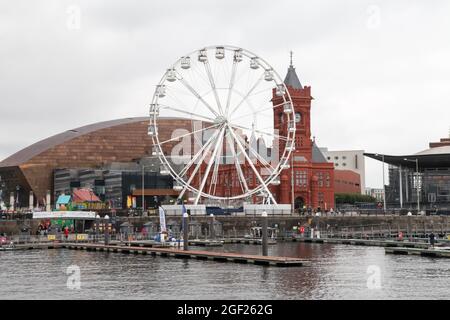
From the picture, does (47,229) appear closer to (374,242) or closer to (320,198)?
(374,242)

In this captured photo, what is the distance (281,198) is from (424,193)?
78.5ft

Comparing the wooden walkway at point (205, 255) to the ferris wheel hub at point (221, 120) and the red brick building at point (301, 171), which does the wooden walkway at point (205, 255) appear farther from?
the red brick building at point (301, 171)

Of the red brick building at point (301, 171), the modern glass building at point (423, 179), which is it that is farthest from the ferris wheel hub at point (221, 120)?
the modern glass building at point (423, 179)

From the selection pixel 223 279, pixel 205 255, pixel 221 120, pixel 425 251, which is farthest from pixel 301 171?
pixel 223 279

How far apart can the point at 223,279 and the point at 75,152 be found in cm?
12353

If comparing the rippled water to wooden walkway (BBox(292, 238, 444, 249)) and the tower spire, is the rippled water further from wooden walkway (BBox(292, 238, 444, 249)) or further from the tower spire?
the tower spire

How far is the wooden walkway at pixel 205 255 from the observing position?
50844 millimetres

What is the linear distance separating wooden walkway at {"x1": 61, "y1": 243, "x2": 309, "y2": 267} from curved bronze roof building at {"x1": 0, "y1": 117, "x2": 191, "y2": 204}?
7626 centimetres

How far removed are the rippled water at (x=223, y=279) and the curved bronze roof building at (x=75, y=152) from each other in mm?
95463

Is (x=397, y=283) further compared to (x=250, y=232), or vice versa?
(x=250, y=232)
